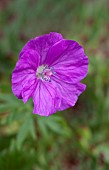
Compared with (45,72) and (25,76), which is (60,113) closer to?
(45,72)

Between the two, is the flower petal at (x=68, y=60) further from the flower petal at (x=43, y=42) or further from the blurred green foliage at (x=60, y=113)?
the blurred green foliage at (x=60, y=113)

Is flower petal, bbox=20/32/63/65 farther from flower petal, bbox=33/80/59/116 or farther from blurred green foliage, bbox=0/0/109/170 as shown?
blurred green foliage, bbox=0/0/109/170

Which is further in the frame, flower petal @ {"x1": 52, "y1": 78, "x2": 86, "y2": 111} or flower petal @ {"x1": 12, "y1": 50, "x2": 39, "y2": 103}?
flower petal @ {"x1": 52, "y1": 78, "x2": 86, "y2": 111}

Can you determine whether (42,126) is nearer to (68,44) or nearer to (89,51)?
(68,44)

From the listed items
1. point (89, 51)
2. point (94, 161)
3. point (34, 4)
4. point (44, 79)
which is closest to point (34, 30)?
point (34, 4)

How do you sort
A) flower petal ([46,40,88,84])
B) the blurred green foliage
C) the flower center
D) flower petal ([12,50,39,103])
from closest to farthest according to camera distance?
1. flower petal ([12,50,39,103])
2. flower petal ([46,40,88,84])
3. the flower center
4. the blurred green foliage

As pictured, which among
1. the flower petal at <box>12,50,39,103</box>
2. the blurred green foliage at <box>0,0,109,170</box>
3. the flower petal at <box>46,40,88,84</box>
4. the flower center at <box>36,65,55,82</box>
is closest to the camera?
the flower petal at <box>12,50,39,103</box>

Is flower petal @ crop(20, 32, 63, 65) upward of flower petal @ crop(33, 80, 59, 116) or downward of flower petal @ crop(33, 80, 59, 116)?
upward

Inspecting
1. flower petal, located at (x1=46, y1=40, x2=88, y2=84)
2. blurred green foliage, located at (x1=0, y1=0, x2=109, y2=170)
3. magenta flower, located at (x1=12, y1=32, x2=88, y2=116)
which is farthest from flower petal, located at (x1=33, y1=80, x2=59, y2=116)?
blurred green foliage, located at (x1=0, y1=0, x2=109, y2=170)

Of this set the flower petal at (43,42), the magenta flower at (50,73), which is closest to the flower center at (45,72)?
the magenta flower at (50,73)
